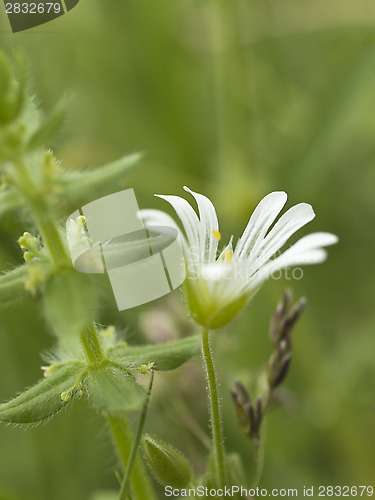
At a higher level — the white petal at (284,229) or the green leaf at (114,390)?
the white petal at (284,229)

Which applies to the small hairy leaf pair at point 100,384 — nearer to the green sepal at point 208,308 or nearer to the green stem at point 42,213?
the green sepal at point 208,308

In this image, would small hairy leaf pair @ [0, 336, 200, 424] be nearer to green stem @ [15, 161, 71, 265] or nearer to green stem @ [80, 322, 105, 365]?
green stem @ [80, 322, 105, 365]

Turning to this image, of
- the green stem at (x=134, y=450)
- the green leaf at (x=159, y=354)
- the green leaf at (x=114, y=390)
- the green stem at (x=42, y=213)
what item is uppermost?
the green stem at (x=42, y=213)

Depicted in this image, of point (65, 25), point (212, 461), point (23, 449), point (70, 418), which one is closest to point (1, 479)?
point (23, 449)

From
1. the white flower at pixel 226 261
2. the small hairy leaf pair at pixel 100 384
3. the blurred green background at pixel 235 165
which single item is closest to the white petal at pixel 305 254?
the white flower at pixel 226 261

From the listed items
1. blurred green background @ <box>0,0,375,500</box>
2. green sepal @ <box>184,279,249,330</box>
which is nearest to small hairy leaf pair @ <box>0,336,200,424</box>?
green sepal @ <box>184,279,249,330</box>

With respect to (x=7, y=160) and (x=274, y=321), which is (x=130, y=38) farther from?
(x=7, y=160)
